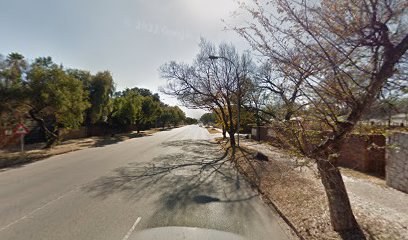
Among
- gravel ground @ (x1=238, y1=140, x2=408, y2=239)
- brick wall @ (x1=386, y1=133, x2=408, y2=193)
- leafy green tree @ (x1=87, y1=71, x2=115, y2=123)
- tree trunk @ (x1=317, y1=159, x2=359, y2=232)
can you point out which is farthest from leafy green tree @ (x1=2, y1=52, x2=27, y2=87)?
brick wall @ (x1=386, y1=133, x2=408, y2=193)

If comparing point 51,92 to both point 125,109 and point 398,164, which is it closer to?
point 398,164

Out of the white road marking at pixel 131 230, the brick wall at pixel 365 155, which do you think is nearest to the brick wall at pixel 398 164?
the brick wall at pixel 365 155

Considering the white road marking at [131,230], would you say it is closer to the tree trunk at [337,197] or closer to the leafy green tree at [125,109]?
the tree trunk at [337,197]

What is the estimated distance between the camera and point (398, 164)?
7984 mm

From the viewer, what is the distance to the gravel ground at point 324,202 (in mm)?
4779

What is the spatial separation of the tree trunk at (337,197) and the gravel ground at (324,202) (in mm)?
177

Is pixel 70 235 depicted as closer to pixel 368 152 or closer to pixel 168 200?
pixel 168 200

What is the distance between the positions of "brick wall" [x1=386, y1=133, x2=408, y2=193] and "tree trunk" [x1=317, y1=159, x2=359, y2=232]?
4.17 meters

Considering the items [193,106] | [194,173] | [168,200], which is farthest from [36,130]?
[168,200]

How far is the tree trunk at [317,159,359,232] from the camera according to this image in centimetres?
464

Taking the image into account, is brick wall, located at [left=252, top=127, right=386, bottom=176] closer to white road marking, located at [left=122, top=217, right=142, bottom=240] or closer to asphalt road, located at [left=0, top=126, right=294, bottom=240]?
asphalt road, located at [left=0, top=126, right=294, bottom=240]

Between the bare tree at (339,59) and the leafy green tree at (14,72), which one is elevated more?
the leafy green tree at (14,72)

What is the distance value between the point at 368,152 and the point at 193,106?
20.0 meters

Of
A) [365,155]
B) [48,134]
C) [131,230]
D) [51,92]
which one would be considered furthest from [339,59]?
[48,134]
